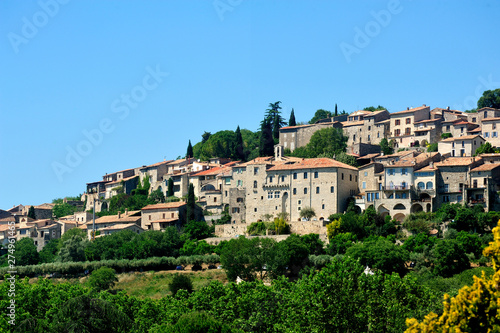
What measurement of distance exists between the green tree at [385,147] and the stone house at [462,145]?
8.43 metres

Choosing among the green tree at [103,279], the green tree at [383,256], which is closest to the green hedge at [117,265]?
the green tree at [103,279]

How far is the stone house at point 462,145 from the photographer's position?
8112 cm

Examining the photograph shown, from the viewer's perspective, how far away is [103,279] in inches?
2655

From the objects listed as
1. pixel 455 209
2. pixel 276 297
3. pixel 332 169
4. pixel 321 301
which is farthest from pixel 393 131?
pixel 321 301

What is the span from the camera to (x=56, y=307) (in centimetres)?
4144

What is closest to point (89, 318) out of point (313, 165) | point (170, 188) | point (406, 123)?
point (313, 165)

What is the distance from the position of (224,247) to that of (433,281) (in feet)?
77.6

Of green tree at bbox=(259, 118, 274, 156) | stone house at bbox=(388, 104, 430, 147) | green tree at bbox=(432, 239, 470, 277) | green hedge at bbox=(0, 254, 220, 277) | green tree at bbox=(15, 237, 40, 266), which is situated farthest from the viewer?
green tree at bbox=(259, 118, 274, 156)

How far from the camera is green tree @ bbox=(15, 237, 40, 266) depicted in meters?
81.2

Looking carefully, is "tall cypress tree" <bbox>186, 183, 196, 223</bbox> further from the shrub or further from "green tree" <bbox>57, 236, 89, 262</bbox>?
the shrub

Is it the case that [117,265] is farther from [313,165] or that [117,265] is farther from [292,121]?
[292,121]

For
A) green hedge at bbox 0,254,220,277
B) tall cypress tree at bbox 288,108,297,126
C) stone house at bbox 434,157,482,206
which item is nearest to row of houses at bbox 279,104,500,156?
tall cypress tree at bbox 288,108,297,126

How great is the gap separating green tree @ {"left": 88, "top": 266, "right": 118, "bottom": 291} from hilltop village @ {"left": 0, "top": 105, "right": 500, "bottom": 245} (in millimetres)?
14754

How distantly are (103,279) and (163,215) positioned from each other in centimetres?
1954
